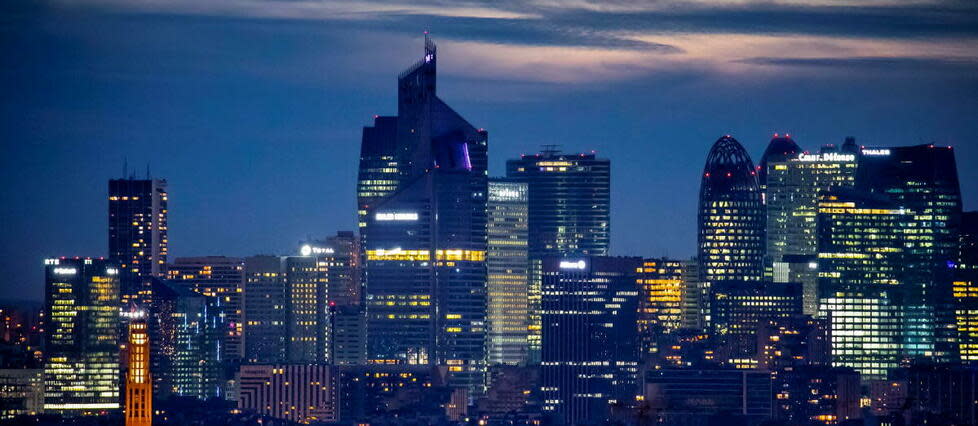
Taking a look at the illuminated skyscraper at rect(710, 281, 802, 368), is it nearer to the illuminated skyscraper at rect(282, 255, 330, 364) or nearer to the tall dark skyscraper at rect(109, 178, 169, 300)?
the illuminated skyscraper at rect(282, 255, 330, 364)

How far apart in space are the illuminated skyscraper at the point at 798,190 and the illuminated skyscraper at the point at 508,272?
16.4 m

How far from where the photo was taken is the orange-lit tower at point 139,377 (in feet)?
319

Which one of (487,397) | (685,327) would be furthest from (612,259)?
(487,397)

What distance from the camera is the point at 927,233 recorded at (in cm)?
17625

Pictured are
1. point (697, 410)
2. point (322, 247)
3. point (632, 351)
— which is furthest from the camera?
point (322, 247)

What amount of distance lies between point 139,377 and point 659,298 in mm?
83799

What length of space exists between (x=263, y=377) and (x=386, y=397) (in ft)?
23.3

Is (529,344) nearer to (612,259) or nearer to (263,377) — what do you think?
(612,259)

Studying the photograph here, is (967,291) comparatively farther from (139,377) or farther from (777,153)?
(139,377)

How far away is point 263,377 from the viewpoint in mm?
163000

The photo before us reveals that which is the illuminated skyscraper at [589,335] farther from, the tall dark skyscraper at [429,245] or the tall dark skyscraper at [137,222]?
the tall dark skyscraper at [137,222]

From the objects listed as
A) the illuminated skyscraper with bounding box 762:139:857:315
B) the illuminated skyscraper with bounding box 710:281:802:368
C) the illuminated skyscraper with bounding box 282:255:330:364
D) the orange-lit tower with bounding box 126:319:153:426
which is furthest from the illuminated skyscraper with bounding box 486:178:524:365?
the orange-lit tower with bounding box 126:319:153:426

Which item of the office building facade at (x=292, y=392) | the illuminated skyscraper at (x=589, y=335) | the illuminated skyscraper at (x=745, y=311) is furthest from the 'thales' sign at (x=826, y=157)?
the office building facade at (x=292, y=392)

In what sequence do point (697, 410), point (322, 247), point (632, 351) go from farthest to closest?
point (322, 247) < point (632, 351) < point (697, 410)
